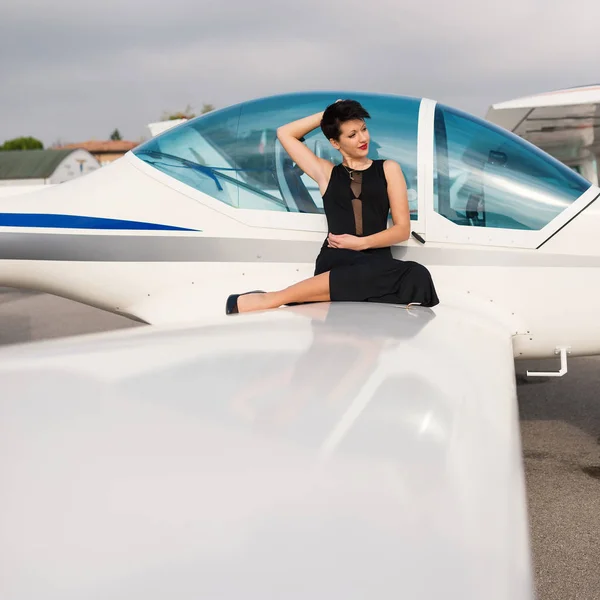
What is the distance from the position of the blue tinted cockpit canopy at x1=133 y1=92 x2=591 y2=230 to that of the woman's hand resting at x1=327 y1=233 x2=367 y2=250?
1.32 feet

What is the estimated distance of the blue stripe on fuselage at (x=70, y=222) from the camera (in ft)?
14.5

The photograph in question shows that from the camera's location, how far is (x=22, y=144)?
92062mm

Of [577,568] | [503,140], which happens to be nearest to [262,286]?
[503,140]

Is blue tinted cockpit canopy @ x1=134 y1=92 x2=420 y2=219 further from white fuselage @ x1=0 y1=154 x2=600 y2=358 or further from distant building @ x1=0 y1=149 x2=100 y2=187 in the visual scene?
distant building @ x1=0 y1=149 x2=100 y2=187

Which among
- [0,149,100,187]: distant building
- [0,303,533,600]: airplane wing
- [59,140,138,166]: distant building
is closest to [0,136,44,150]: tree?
[59,140,138,166]: distant building

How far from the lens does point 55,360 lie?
178 cm

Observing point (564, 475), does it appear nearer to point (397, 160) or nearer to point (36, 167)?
point (397, 160)

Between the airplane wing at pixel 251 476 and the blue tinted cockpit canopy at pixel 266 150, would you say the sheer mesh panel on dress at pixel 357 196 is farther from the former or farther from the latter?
the airplane wing at pixel 251 476

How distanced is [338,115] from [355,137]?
0.14 metres

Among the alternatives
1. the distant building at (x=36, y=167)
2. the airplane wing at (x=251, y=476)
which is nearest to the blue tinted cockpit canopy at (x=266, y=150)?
the airplane wing at (x=251, y=476)

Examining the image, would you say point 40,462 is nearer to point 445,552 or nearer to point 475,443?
point 445,552

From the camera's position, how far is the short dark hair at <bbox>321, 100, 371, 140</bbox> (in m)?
3.75

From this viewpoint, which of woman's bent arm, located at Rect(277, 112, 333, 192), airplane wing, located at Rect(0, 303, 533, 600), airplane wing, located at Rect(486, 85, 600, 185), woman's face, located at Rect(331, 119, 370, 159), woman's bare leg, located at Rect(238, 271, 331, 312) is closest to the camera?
airplane wing, located at Rect(0, 303, 533, 600)

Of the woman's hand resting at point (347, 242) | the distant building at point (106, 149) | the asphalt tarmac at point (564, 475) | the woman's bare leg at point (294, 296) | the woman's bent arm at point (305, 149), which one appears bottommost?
the asphalt tarmac at point (564, 475)
